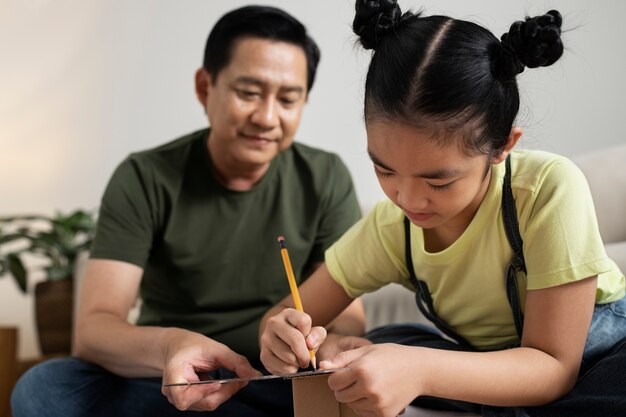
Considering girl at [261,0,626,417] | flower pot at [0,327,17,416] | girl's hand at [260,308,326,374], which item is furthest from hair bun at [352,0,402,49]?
flower pot at [0,327,17,416]

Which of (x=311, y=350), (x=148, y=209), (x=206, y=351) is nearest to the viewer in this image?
(x=311, y=350)

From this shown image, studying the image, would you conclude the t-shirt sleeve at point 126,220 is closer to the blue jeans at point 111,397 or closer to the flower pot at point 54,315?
the blue jeans at point 111,397

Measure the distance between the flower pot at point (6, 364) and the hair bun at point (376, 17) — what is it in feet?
5.69

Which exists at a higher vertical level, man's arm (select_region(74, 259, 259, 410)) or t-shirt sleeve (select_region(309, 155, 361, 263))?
t-shirt sleeve (select_region(309, 155, 361, 263))

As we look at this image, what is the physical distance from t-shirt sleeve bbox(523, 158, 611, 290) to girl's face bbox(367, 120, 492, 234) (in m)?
0.09

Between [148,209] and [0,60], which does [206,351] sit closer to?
[148,209]

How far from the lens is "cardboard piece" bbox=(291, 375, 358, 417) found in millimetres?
967

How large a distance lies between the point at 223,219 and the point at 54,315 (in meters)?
1.40

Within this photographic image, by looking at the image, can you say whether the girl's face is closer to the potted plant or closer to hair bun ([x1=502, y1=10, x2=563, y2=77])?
hair bun ([x1=502, y1=10, x2=563, y2=77])

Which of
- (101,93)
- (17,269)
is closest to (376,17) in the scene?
(17,269)

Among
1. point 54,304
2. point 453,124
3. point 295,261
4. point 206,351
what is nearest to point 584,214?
point 453,124

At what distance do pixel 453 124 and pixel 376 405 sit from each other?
1.15 ft

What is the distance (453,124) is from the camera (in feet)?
3.13

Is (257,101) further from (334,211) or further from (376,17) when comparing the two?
(376,17)
